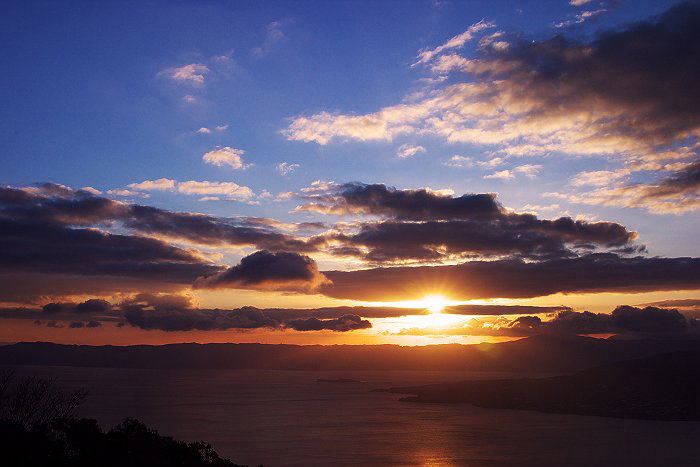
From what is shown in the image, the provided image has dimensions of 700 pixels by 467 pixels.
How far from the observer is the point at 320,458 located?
434ft

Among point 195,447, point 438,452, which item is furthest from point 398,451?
point 195,447

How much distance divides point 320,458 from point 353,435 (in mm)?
49284

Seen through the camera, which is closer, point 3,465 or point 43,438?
point 3,465

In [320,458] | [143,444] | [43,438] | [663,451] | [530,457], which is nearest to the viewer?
[43,438]

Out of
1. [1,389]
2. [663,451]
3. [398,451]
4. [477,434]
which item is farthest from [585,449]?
[1,389]

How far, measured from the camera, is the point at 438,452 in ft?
486

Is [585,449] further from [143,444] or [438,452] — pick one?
[143,444]

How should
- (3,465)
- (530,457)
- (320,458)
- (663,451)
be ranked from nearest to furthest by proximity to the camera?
(3,465) < (320,458) < (530,457) < (663,451)

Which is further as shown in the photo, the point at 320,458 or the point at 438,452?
the point at 438,452

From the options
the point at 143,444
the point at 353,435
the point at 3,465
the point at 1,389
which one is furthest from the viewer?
the point at 353,435

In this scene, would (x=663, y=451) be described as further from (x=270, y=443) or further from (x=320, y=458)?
(x=270, y=443)

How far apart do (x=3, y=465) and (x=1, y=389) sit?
18359 mm

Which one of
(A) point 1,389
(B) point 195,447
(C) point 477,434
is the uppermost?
(A) point 1,389

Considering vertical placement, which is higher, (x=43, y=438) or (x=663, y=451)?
(x=43, y=438)
